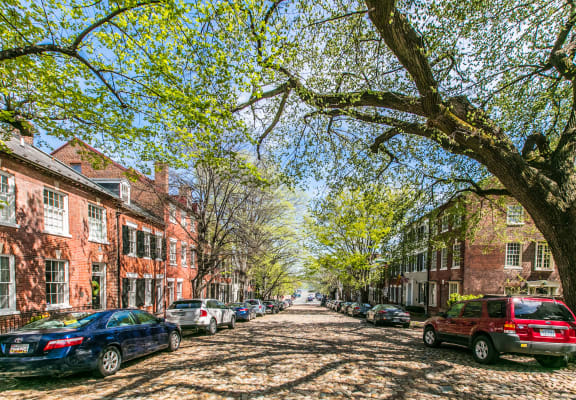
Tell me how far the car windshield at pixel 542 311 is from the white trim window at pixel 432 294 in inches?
960

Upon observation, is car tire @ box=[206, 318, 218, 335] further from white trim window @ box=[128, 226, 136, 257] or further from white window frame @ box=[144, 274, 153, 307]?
white window frame @ box=[144, 274, 153, 307]

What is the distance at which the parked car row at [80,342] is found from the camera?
6.52 meters

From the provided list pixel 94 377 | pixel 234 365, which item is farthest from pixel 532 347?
pixel 94 377

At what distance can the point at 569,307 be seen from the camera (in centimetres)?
895

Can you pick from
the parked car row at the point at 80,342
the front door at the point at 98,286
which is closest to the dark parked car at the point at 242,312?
the front door at the point at 98,286

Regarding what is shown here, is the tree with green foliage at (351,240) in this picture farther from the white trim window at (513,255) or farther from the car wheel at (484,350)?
the car wheel at (484,350)

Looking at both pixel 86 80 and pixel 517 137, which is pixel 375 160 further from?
pixel 86 80

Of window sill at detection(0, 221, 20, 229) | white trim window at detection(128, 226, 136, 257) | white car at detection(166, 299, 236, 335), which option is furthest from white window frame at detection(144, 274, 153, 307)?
window sill at detection(0, 221, 20, 229)

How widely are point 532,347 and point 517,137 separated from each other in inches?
299

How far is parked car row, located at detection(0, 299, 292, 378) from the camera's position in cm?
652

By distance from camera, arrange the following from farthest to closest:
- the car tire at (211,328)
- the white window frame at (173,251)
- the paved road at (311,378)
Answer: the white window frame at (173,251), the car tire at (211,328), the paved road at (311,378)

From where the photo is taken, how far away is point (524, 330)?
8219mm

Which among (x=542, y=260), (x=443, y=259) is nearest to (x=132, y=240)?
(x=443, y=259)

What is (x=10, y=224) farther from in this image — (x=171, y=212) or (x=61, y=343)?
(x=171, y=212)
